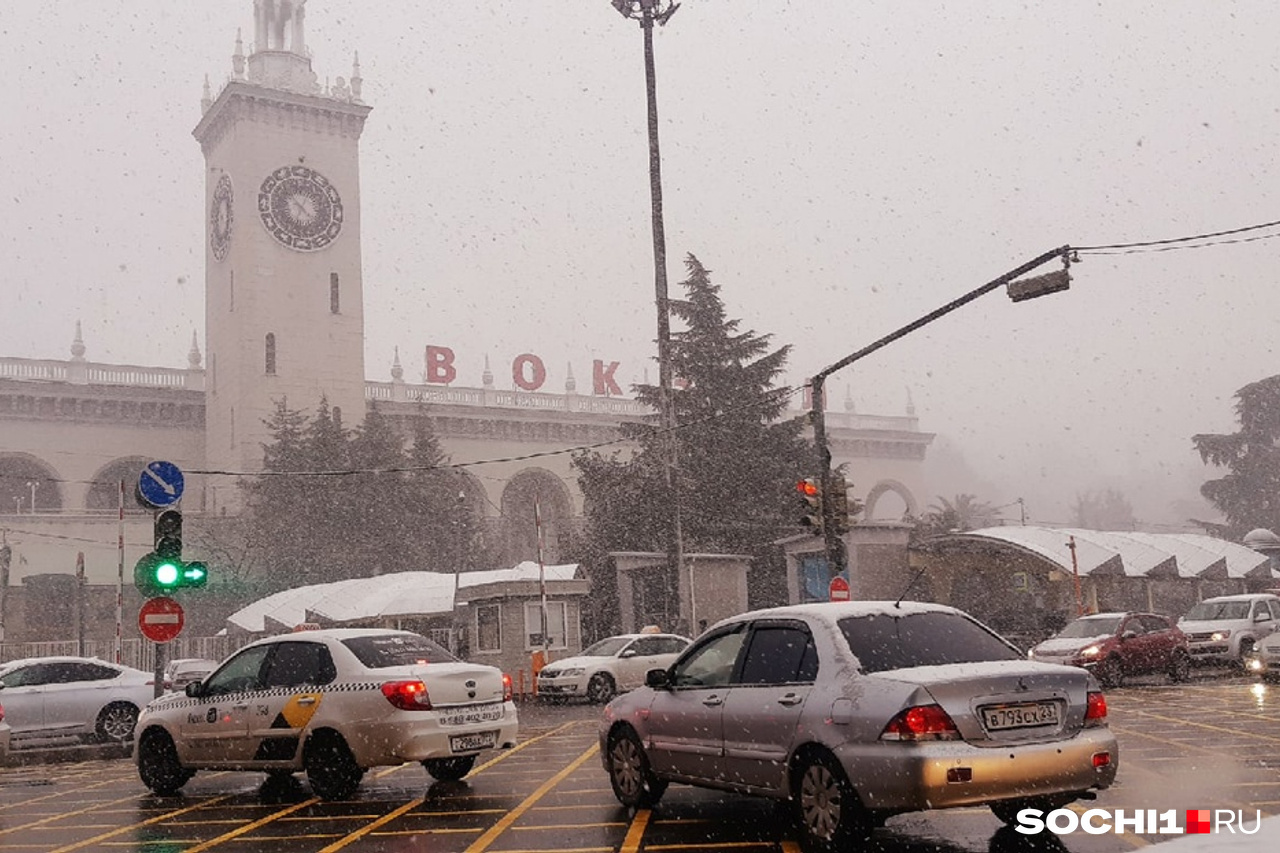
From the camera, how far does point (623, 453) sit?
6838 cm

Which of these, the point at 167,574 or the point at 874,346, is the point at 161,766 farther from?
the point at 874,346

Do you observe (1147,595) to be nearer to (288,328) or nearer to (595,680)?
(595,680)

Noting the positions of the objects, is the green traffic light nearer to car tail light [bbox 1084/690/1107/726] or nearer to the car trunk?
the car trunk

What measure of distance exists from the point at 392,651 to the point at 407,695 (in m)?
0.81

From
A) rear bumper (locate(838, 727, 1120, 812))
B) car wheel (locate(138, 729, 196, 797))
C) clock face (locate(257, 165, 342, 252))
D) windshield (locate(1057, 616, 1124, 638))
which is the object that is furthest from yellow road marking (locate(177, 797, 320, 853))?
clock face (locate(257, 165, 342, 252))

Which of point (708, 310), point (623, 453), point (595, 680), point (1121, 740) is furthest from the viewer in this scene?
point (623, 453)

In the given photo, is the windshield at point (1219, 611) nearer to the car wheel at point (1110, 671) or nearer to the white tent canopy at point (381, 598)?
the car wheel at point (1110, 671)

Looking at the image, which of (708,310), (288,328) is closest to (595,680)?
(708,310)

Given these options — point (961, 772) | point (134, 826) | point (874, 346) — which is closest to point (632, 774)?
point (961, 772)

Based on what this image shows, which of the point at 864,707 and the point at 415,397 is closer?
the point at 864,707

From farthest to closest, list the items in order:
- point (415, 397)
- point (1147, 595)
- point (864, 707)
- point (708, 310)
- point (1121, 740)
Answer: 1. point (415, 397)
2. point (708, 310)
3. point (1147, 595)
4. point (1121, 740)
5. point (864, 707)

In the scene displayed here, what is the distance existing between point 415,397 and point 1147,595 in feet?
114

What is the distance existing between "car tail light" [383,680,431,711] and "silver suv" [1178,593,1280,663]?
67.4 feet

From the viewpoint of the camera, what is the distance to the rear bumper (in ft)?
23.4
